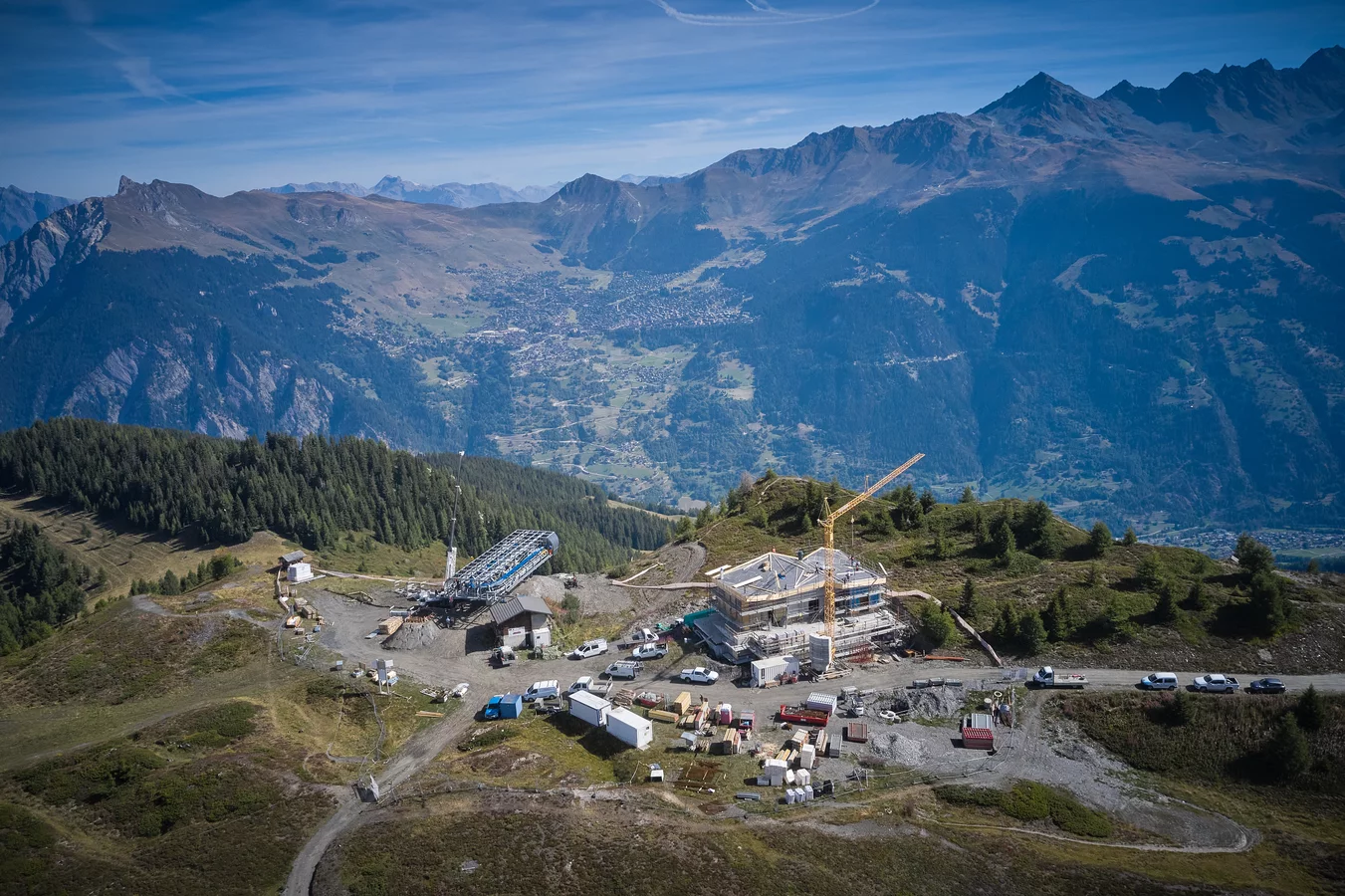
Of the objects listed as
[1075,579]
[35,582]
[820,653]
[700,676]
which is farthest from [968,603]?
[35,582]

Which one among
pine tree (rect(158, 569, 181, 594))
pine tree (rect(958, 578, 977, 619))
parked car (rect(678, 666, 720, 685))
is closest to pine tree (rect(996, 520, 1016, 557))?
pine tree (rect(958, 578, 977, 619))

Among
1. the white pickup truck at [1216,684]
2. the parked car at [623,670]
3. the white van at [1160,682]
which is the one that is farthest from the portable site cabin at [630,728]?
the white pickup truck at [1216,684]

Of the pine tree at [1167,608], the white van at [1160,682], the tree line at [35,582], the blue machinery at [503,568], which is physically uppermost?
the pine tree at [1167,608]

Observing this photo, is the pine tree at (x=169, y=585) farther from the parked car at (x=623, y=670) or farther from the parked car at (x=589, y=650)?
the parked car at (x=623, y=670)

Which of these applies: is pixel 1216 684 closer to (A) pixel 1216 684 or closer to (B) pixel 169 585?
(A) pixel 1216 684

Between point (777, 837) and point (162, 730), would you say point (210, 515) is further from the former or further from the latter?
point (777, 837)

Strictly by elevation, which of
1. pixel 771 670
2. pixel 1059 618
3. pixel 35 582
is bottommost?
pixel 35 582
